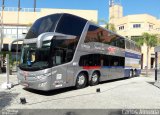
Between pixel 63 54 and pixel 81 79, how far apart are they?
8.29 ft

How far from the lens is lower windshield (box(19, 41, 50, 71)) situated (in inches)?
431

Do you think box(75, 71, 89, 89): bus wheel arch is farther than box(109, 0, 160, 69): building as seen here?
No

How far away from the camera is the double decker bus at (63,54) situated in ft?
36.0

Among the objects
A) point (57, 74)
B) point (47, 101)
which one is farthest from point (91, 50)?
point (47, 101)

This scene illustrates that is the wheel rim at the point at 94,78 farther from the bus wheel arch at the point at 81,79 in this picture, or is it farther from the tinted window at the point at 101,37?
the tinted window at the point at 101,37

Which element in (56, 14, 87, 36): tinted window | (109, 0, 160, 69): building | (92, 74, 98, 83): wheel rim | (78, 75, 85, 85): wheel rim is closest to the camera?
(56, 14, 87, 36): tinted window

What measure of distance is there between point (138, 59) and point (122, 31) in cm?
3641

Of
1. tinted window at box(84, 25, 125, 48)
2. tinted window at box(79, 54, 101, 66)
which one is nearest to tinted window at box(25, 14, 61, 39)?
tinted window at box(84, 25, 125, 48)

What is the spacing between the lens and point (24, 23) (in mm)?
50094

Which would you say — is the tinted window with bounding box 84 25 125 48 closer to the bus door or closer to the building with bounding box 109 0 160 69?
the bus door

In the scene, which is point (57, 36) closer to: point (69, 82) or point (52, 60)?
point (52, 60)

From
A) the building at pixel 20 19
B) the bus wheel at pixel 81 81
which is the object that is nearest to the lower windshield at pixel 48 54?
the bus wheel at pixel 81 81

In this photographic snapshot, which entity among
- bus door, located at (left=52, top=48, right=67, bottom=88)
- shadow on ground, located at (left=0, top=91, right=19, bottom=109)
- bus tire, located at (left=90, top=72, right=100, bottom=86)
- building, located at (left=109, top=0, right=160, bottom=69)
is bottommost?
shadow on ground, located at (left=0, top=91, right=19, bottom=109)

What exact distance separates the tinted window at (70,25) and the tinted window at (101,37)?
0.85 meters
